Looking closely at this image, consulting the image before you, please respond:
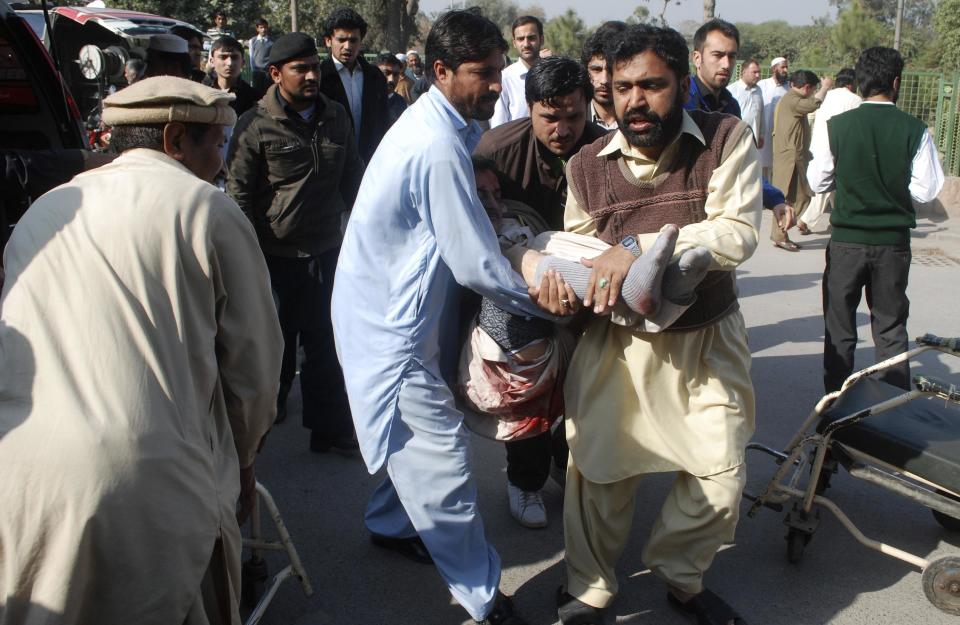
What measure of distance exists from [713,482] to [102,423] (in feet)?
6.26

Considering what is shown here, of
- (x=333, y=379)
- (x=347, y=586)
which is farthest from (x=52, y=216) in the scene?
(x=333, y=379)

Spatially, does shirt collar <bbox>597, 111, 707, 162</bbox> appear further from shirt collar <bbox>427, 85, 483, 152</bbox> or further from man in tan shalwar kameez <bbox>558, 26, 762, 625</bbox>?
shirt collar <bbox>427, 85, 483, 152</bbox>

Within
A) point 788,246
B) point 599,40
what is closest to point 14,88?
point 599,40

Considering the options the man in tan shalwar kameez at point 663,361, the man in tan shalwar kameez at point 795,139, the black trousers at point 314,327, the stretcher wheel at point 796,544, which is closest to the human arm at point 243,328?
the man in tan shalwar kameez at point 663,361

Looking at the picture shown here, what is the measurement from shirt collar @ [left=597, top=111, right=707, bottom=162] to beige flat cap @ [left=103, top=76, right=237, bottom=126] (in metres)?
1.40

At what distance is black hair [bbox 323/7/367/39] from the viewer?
5789 mm

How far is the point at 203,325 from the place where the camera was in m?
2.10

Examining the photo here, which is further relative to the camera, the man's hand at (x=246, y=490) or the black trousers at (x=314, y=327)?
the black trousers at (x=314, y=327)

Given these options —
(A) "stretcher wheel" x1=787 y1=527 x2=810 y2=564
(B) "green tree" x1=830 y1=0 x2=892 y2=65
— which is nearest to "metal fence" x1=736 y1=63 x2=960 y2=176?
(A) "stretcher wheel" x1=787 y1=527 x2=810 y2=564

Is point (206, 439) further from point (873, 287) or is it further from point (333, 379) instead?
point (873, 287)

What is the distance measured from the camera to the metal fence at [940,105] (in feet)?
40.0

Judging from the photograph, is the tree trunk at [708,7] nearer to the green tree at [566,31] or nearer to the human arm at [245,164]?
the human arm at [245,164]

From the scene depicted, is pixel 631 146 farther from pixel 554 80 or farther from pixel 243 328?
pixel 243 328

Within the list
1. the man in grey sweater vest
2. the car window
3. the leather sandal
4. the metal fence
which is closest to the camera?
the man in grey sweater vest
